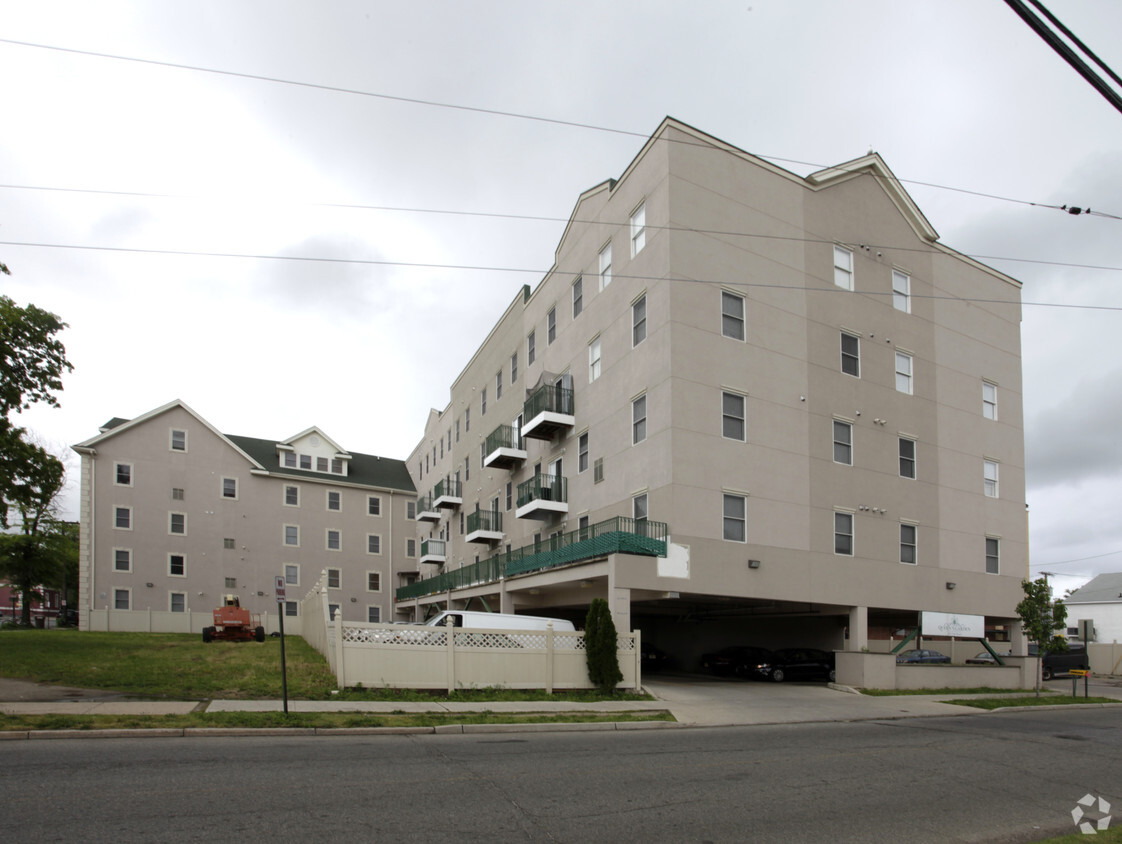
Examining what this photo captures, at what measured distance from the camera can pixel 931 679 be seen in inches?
1066

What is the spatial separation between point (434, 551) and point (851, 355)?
96.0 feet

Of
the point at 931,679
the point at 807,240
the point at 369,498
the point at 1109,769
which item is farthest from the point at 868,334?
the point at 369,498

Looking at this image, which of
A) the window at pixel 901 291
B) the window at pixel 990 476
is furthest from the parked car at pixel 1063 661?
the window at pixel 901 291

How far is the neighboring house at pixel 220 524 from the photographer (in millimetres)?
49531

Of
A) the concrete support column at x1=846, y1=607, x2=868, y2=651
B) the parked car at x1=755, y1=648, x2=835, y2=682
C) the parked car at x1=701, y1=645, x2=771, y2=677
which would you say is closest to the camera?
the concrete support column at x1=846, y1=607, x2=868, y2=651

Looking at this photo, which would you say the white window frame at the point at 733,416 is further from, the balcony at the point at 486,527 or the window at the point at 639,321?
the balcony at the point at 486,527

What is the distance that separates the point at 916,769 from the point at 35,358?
27.1 m

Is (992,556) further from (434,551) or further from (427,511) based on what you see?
(427,511)

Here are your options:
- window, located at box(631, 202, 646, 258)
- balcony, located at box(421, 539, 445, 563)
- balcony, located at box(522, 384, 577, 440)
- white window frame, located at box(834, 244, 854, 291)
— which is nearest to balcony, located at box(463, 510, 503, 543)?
balcony, located at box(522, 384, 577, 440)

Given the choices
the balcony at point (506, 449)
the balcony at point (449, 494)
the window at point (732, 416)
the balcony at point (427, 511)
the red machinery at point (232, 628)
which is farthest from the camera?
the balcony at point (427, 511)

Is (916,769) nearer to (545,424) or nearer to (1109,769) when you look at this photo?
(1109,769)

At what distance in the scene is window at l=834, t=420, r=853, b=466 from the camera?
2861cm

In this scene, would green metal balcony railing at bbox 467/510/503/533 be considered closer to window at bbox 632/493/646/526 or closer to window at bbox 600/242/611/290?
window at bbox 600/242/611/290

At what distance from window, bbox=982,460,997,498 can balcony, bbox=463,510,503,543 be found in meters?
20.9
